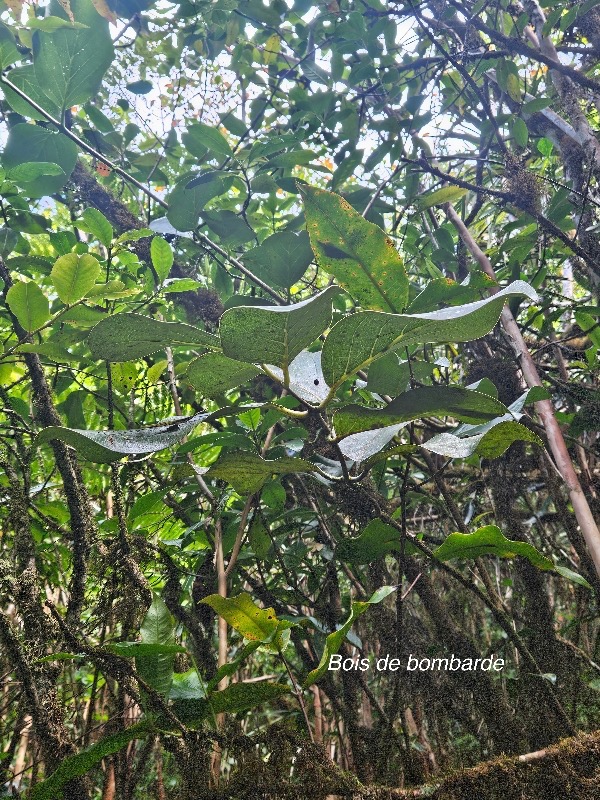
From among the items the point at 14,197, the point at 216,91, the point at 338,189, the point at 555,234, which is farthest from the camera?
the point at 216,91

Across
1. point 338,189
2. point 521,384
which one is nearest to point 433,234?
point 338,189

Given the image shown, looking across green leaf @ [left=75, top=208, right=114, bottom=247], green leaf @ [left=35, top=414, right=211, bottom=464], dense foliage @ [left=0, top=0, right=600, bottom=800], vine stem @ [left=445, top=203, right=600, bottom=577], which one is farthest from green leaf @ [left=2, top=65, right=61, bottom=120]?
vine stem @ [left=445, top=203, right=600, bottom=577]

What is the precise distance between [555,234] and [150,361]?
915 millimetres

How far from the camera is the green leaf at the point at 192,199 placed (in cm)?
82

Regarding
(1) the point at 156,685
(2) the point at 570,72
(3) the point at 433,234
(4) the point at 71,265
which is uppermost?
(2) the point at 570,72

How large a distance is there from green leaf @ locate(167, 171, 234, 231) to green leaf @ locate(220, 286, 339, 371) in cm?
48

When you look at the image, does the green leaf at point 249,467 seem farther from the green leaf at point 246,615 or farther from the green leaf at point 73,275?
the green leaf at point 73,275

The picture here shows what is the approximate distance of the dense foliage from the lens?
50cm

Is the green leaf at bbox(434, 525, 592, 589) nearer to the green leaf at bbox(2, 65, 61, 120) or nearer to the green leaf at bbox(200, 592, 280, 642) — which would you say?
the green leaf at bbox(200, 592, 280, 642)

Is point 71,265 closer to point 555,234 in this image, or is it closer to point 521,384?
point 521,384

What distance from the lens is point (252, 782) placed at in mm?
542

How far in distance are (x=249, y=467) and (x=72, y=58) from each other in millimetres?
596

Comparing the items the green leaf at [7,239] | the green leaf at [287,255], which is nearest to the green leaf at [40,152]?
the green leaf at [7,239]

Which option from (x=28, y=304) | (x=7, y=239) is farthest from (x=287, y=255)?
(x=7, y=239)
